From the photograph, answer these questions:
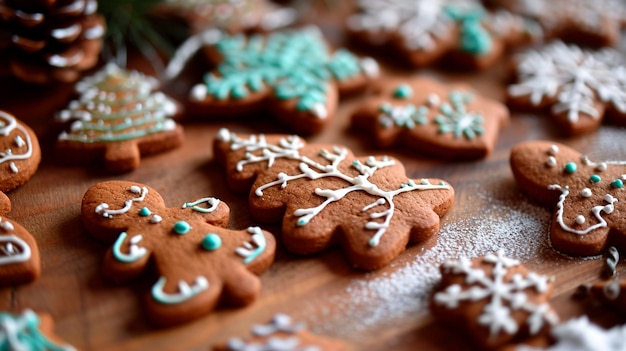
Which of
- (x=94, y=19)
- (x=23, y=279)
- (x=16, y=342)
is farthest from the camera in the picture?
(x=94, y=19)

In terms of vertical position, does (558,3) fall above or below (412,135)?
above

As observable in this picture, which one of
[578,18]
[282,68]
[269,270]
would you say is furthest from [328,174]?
[578,18]

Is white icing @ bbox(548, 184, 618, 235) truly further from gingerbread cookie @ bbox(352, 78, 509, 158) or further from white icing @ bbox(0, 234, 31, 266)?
white icing @ bbox(0, 234, 31, 266)

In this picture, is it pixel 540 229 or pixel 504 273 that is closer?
pixel 504 273

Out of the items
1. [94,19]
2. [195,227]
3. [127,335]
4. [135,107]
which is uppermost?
[94,19]

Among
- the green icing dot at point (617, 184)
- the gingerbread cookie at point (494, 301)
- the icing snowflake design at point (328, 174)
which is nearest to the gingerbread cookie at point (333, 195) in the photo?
the icing snowflake design at point (328, 174)

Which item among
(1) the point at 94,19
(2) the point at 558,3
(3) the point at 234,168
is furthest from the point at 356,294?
(2) the point at 558,3

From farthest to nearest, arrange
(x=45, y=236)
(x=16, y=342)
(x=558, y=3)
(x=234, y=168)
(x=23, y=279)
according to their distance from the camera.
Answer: (x=558, y=3)
(x=234, y=168)
(x=45, y=236)
(x=23, y=279)
(x=16, y=342)

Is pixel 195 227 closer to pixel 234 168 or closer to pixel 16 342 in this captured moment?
pixel 234 168
